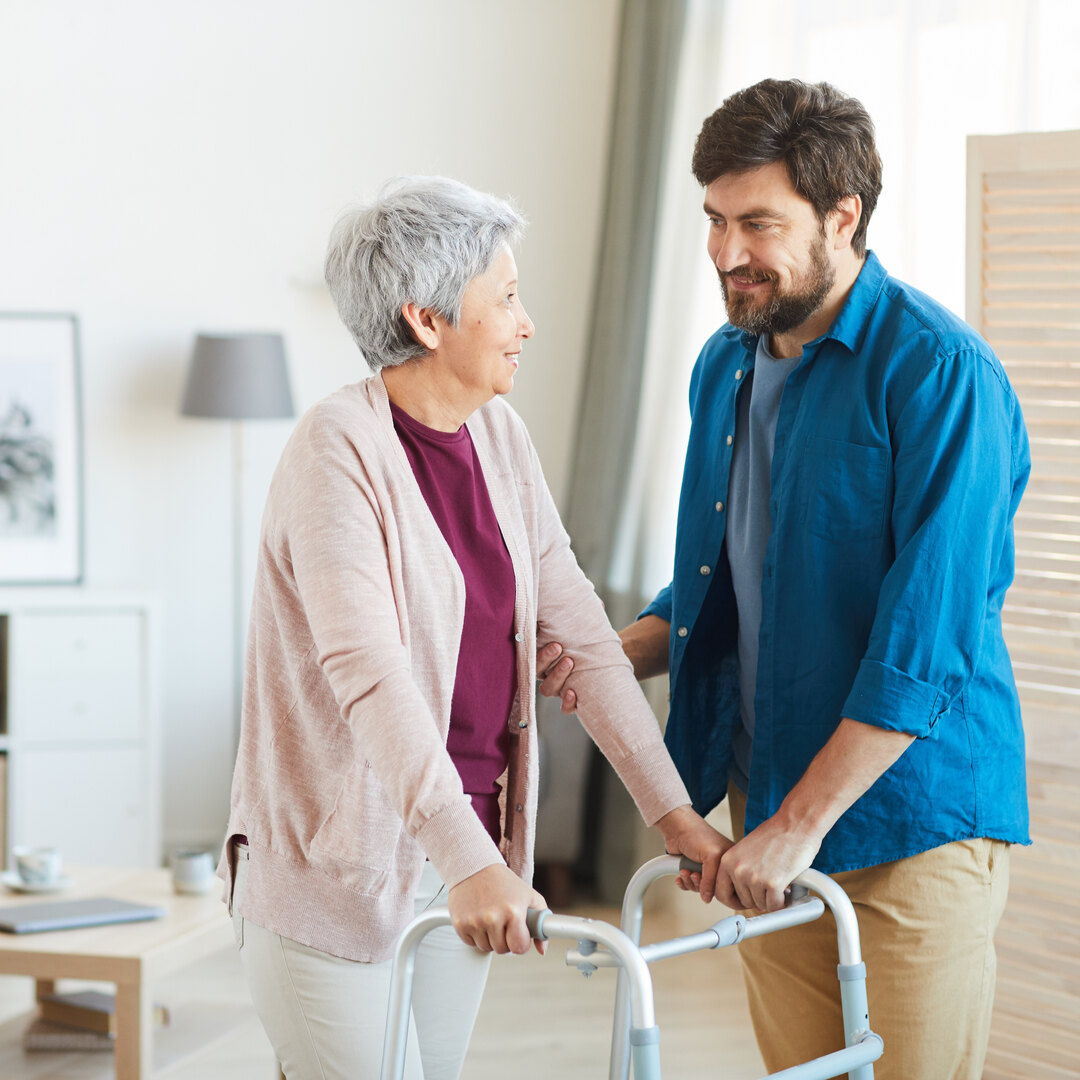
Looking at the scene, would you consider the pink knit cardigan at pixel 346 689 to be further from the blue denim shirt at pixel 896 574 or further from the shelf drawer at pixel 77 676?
the shelf drawer at pixel 77 676

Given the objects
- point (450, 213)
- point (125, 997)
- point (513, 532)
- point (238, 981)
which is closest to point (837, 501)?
point (513, 532)

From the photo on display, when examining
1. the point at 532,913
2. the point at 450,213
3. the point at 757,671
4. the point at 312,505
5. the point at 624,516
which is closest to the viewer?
the point at 532,913

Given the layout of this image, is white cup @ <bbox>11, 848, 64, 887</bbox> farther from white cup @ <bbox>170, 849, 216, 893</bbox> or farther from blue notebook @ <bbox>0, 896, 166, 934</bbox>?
white cup @ <bbox>170, 849, 216, 893</bbox>

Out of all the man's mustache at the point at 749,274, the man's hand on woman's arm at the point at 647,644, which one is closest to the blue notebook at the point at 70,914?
the man's hand on woman's arm at the point at 647,644

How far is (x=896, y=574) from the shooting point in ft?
4.74

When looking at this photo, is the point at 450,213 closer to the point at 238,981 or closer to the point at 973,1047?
the point at 973,1047

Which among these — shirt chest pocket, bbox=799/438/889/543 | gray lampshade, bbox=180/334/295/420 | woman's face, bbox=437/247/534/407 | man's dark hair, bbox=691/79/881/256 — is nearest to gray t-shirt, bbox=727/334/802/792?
shirt chest pocket, bbox=799/438/889/543

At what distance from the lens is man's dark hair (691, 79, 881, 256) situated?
1525 millimetres

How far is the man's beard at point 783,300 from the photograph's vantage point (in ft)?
5.12

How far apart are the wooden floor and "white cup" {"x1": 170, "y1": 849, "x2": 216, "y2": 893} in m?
0.35

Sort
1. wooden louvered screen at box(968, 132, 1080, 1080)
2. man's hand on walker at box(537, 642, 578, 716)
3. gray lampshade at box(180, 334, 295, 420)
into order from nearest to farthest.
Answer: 1. man's hand on walker at box(537, 642, 578, 716)
2. wooden louvered screen at box(968, 132, 1080, 1080)
3. gray lampshade at box(180, 334, 295, 420)

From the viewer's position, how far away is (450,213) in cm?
149

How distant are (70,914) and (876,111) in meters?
2.54

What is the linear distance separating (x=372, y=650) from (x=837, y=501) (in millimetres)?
568
